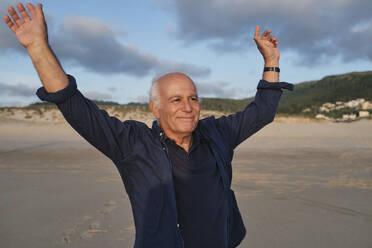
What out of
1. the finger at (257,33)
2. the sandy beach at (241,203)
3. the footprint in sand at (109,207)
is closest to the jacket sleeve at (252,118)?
the finger at (257,33)

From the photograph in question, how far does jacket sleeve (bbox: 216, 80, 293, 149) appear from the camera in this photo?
2.07 m

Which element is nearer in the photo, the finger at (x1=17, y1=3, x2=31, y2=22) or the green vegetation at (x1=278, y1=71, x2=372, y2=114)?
the finger at (x1=17, y1=3, x2=31, y2=22)

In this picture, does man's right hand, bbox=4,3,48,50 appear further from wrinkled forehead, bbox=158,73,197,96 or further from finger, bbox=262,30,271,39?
finger, bbox=262,30,271,39

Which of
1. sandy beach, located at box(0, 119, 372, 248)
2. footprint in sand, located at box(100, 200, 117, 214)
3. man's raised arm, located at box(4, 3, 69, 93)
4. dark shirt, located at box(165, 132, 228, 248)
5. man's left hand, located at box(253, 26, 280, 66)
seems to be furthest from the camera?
footprint in sand, located at box(100, 200, 117, 214)

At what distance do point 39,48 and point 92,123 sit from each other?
414mm

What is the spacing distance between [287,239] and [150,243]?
2.77 m

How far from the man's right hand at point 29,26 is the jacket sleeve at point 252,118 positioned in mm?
1172

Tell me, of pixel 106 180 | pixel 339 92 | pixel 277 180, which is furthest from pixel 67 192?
pixel 339 92

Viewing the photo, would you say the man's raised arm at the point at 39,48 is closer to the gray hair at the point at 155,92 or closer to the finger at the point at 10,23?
the finger at the point at 10,23

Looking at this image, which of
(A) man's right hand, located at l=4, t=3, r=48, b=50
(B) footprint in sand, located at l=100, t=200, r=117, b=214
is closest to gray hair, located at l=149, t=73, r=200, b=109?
(A) man's right hand, located at l=4, t=3, r=48, b=50

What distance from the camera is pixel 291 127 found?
68.1 ft

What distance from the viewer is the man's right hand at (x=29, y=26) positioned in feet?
4.63

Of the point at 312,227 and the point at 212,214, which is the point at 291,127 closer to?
the point at 312,227

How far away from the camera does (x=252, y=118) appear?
208 centimetres
